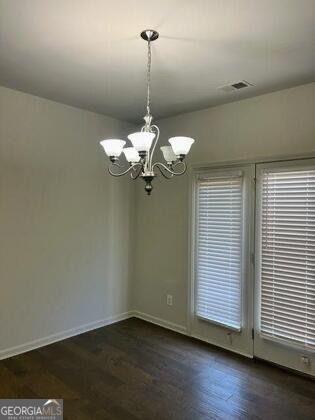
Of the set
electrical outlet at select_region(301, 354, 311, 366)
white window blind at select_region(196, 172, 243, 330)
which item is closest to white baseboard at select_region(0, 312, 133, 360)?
white window blind at select_region(196, 172, 243, 330)

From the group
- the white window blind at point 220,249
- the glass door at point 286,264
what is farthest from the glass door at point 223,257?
the glass door at point 286,264

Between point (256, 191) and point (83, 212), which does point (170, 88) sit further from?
point (83, 212)

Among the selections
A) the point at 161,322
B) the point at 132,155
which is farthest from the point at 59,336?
the point at 132,155

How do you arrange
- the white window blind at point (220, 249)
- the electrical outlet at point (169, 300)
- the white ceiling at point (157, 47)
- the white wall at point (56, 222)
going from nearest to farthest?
1. the white ceiling at point (157, 47)
2. the white wall at point (56, 222)
3. the white window blind at point (220, 249)
4. the electrical outlet at point (169, 300)

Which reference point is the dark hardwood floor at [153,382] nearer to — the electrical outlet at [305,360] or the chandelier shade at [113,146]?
the electrical outlet at [305,360]

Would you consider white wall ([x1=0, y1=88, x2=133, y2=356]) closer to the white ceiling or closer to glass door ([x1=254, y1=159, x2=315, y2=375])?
the white ceiling

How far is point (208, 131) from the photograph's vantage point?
3.68m

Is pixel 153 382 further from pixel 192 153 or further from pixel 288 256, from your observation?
pixel 192 153

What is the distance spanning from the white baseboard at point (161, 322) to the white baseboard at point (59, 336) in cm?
14

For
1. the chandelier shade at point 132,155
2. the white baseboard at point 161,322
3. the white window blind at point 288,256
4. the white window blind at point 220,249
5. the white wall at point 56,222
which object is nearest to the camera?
the chandelier shade at point 132,155

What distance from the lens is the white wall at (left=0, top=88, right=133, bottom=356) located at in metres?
3.21

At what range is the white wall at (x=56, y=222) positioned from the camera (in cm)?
321

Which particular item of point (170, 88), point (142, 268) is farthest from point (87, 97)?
point (142, 268)

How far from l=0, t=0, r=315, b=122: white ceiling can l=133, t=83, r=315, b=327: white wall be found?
0.71 ft
